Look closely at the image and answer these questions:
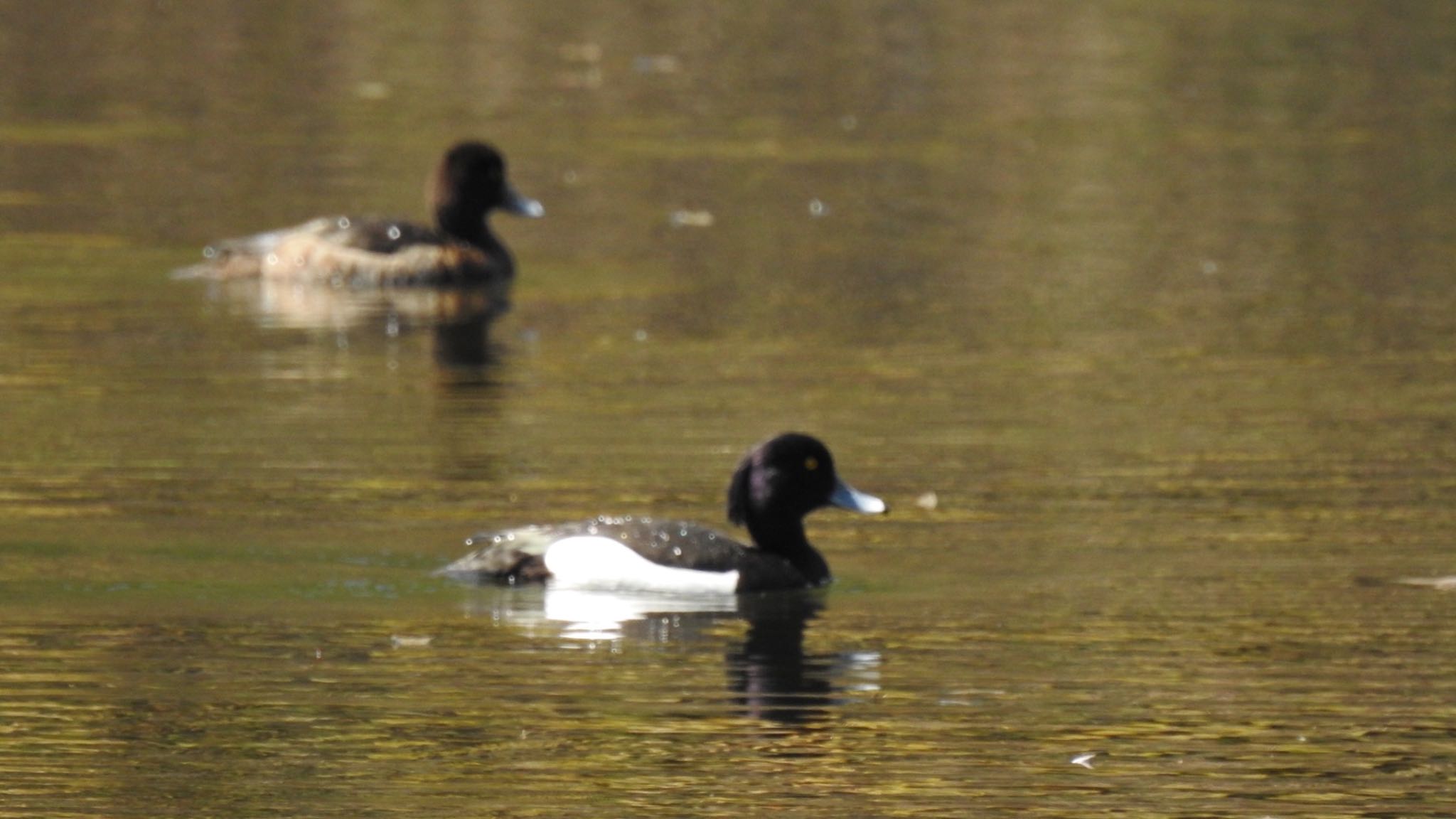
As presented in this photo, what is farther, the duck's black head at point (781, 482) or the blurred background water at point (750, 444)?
the duck's black head at point (781, 482)

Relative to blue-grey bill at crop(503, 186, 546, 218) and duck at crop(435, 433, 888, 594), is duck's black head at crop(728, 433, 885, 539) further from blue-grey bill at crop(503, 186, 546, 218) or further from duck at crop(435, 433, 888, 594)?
blue-grey bill at crop(503, 186, 546, 218)

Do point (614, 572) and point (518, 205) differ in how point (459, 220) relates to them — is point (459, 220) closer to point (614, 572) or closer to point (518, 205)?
point (518, 205)

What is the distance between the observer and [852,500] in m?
11.8

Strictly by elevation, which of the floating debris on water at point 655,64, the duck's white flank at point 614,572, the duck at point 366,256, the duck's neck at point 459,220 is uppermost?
the floating debris on water at point 655,64

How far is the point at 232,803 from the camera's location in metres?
8.48

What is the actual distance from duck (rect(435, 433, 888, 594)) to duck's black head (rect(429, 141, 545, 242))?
9.56 m

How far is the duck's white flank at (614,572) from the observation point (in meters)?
11.4

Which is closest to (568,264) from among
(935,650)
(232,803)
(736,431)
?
(736,431)

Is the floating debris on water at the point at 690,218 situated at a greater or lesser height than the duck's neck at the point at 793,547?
greater

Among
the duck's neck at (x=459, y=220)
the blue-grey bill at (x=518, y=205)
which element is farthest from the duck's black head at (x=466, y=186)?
the blue-grey bill at (x=518, y=205)

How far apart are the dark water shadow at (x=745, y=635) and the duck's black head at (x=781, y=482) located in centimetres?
31

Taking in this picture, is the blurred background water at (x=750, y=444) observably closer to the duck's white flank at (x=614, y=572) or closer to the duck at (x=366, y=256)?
the duck's white flank at (x=614, y=572)

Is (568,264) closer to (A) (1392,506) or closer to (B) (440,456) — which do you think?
(B) (440,456)

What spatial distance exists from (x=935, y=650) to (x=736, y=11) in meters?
29.2
